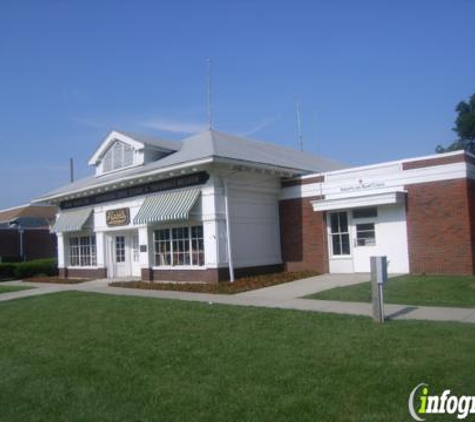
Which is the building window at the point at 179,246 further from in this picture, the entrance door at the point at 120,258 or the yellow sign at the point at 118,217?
the entrance door at the point at 120,258

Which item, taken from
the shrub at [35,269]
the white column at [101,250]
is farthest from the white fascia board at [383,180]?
the shrub at [35,269]

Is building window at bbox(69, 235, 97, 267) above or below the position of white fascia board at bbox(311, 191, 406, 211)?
below

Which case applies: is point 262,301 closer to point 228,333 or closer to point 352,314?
point 352,314

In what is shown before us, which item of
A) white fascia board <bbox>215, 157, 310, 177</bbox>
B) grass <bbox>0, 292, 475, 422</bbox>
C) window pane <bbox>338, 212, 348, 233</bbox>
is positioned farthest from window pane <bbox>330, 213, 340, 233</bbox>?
grass <bbox>0, 292, 475, 422</bbox>

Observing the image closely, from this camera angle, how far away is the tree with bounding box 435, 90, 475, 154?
153ft

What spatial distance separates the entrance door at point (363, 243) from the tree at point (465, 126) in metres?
32.7

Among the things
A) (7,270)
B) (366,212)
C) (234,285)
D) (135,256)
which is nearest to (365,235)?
(366,212)

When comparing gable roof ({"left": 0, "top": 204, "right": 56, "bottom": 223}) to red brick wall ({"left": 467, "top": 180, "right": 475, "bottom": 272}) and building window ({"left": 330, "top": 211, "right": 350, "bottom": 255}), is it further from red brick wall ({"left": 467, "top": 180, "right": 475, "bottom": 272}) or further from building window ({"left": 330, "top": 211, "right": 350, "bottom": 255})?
red brick wall ({"left": 467, "top": 180, "right": 475, "bottom": 272})

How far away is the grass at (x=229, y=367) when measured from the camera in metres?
5.38

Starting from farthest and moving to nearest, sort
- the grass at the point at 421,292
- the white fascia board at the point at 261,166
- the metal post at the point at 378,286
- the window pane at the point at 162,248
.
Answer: the window pane at the point at 162,248
the white fascia board at the point at 261,166
the grass at the point at 421,292
the metal post at the point at 378,286

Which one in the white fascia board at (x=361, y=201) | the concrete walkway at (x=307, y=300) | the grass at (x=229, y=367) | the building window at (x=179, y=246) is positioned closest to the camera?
the grass at (x=229, y=367)

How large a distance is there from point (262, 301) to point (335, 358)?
5.78 meters

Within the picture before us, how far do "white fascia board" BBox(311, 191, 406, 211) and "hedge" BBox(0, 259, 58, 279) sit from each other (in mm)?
17516

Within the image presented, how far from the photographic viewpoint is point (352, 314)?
397 inches
